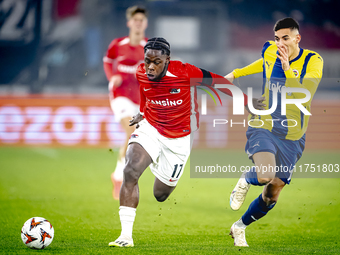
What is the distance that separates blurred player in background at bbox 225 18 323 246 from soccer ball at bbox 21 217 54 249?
5.64 feet

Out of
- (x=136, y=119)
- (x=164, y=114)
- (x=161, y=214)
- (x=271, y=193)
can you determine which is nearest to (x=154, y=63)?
(x=164, y=114)

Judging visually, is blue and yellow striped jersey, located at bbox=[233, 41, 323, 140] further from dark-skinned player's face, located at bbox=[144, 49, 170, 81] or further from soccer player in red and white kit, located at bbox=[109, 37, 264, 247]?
dark-skinned player's face, located at bbox=[144, 49, 170, 81]

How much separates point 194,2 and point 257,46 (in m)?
2.66

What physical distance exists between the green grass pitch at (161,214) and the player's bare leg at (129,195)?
0.40 feet

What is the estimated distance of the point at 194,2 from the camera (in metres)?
17.3

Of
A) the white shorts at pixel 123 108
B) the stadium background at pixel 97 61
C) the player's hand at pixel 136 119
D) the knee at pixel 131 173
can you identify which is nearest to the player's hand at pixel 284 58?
the player's hand at pixel 136 119

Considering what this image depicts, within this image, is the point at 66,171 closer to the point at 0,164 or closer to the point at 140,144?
the point at 0,164

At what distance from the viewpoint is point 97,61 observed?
1581cm

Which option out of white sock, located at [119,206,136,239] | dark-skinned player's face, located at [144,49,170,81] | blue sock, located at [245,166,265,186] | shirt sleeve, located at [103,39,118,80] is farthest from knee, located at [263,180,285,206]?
shirt sleeve, located at [103,39,118,80]

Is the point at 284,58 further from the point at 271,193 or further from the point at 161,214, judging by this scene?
the point at 161,214

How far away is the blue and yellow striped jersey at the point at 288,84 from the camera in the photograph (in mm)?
4738

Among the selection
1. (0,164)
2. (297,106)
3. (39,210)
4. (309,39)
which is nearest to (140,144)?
(297,106)

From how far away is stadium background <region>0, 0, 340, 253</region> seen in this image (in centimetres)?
1275

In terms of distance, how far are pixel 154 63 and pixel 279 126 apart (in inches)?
54.0
